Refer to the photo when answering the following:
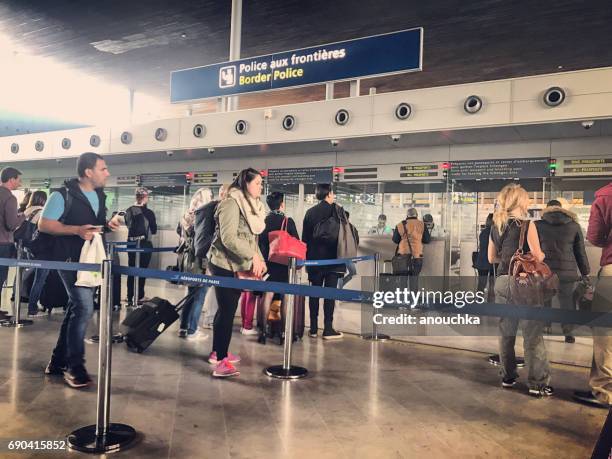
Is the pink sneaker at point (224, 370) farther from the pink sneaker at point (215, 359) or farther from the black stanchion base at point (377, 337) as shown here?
the black stanchion base at point (377, 337)

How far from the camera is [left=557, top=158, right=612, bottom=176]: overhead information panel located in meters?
6.62

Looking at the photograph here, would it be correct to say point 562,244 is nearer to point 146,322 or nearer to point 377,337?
point 377,337

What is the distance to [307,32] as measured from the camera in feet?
29.8

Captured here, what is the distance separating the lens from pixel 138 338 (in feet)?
11.9

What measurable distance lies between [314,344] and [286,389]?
1519 millimetres

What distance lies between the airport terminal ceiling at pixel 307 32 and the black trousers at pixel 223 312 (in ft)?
18.3

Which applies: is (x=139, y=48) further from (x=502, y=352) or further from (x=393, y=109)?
(x=502, y=352)

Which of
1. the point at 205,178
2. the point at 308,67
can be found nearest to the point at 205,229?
the point at 308,67

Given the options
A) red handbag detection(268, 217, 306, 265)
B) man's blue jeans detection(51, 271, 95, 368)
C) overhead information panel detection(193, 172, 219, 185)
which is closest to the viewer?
man's blue jeans detection(51, 271, 95, 368)

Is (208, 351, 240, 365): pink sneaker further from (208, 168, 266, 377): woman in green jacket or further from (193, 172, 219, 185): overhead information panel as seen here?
(193, 172, 219, 185): overhead information panel

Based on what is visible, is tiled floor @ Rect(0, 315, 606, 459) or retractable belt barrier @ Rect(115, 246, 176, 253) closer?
tiled floor @ Rect(0, 315, 606, 459)

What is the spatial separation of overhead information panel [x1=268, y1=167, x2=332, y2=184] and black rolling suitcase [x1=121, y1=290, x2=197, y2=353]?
5.34 metres

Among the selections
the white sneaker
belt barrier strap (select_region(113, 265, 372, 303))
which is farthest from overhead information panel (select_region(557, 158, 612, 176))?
belt barrier strap (select_region(113, 265, 372, 303))

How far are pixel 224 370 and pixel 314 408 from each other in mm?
891
